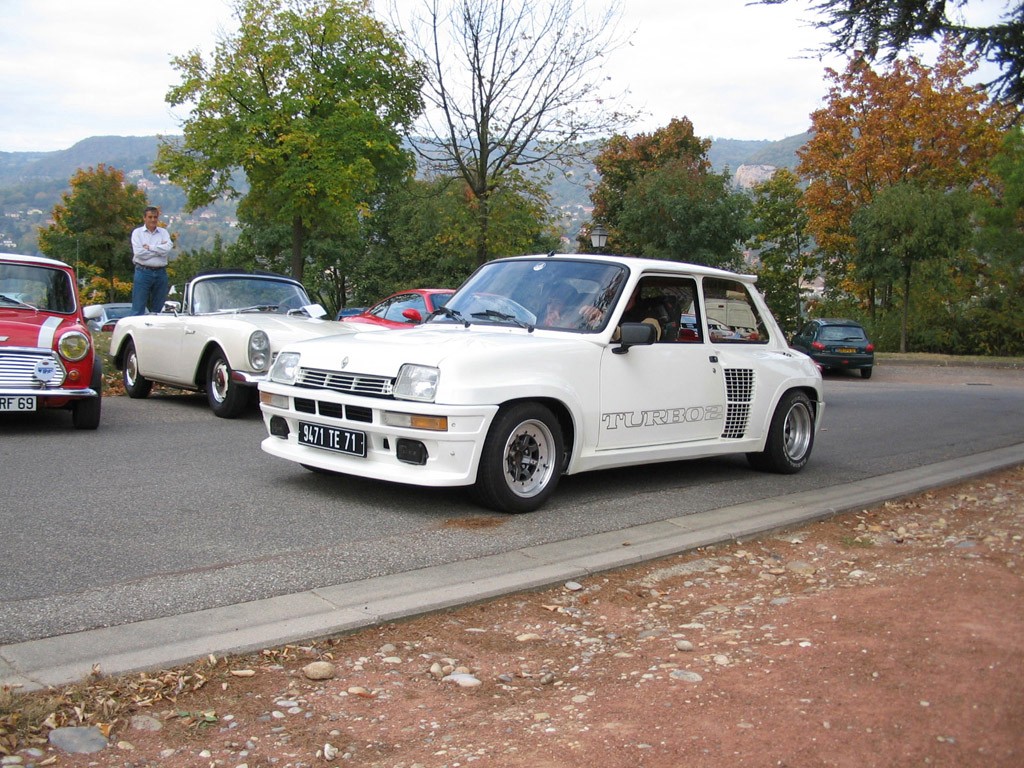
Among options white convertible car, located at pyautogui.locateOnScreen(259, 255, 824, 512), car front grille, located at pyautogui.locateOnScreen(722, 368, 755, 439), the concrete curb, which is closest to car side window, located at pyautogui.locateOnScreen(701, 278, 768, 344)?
white convertible car, located at pyautogui.locateOnScreen(259, 255, 824, 512)

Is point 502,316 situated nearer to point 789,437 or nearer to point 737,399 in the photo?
point 737,399

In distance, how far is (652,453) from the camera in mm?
7051

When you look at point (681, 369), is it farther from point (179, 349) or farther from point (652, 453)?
point (179, 349)

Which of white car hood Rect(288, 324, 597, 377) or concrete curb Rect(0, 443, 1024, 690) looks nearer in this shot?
concrete curb Rect(0, 443, 1024, 690)

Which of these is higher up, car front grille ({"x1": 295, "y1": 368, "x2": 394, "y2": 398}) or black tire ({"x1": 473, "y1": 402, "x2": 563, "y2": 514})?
car front grille ({"x1": 295, "y1": 368, "x2": 394, "y2": 398})

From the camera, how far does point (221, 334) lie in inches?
408

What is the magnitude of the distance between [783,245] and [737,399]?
154 ft

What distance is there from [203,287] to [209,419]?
178 cm

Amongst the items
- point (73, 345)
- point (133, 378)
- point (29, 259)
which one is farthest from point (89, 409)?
point (133, 378)

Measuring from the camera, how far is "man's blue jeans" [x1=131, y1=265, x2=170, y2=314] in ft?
46.9

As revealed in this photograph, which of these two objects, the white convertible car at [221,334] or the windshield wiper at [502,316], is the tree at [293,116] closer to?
the white convertible car at [221,334]

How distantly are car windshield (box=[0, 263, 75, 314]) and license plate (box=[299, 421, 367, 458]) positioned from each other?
179 inches

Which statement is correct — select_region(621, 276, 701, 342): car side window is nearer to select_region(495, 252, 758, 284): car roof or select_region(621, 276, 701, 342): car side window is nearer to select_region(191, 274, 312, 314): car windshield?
select_region(495, 252, 758, 284): car roof

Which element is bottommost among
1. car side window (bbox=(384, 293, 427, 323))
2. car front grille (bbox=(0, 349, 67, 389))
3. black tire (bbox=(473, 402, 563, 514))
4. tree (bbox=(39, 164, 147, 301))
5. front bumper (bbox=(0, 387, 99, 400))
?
black tire (bbox=(473, 402, 563, 514))
